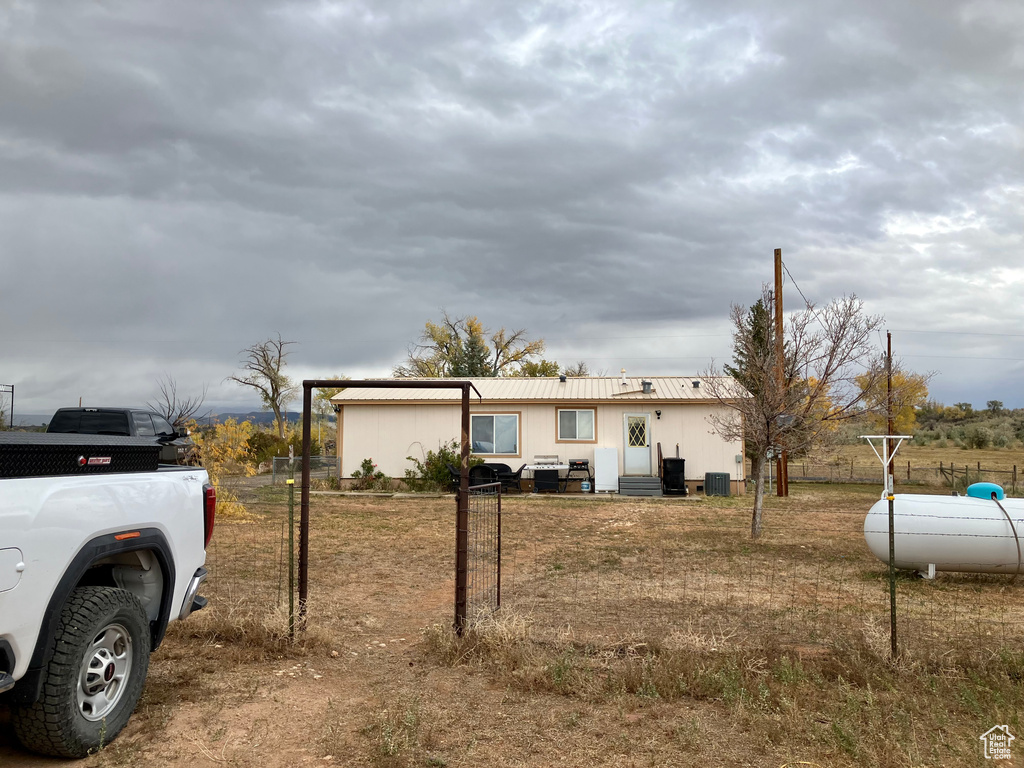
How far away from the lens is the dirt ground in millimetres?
4102

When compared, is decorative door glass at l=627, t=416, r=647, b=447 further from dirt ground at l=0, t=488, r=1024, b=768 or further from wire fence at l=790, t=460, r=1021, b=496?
dirt ground at l=0, t=488, r=1024, b=768

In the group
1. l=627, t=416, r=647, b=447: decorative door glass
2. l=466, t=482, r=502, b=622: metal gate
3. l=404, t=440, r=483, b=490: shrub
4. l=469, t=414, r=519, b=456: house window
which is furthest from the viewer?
l=469, t=414, r=519, b=456: house window

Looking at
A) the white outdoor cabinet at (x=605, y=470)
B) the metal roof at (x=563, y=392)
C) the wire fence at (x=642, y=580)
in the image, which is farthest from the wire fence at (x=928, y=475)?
the wire fence at (x=642, y=580)

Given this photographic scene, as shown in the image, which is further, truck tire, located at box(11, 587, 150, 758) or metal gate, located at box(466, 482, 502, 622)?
metal gate, located at box(466, 482, 502, 622)

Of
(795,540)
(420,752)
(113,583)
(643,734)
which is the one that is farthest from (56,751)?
(795,540)

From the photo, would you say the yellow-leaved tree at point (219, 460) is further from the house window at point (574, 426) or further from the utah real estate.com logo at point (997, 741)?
the utah real estate.com logo at point (997, 741)

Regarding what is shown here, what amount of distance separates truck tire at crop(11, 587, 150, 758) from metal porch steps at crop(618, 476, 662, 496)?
17.6 m

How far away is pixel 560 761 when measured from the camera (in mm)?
4039

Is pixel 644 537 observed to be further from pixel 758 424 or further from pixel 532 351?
pixel 532 351

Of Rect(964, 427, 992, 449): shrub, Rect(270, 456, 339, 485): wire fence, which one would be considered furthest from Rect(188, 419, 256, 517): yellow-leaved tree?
Rect(964, 427, 992, 449): shrub

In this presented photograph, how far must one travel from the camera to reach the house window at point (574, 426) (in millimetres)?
22453

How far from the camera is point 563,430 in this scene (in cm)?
2250

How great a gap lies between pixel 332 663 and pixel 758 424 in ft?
29.1

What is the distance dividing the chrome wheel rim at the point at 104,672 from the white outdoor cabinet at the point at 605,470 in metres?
17.8
